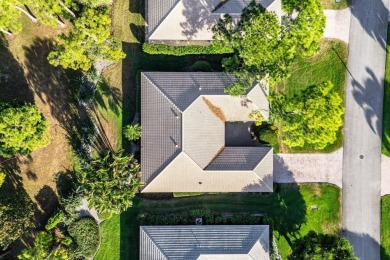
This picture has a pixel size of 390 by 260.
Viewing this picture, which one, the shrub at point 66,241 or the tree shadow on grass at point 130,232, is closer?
the shrub at point 66,241

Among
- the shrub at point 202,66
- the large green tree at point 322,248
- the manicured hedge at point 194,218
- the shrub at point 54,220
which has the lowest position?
the large green tree at point 322,248

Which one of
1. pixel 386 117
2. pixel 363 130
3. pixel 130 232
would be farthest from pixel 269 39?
pixel 130 232

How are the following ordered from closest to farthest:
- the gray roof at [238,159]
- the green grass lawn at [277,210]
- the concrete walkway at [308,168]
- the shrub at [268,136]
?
the gray roof at [238,159] → the shrub at [268,136] → the green grass lawn at [277,210] → the concrete walkway at [308,168]

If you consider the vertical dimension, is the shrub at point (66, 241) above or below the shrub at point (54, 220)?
below

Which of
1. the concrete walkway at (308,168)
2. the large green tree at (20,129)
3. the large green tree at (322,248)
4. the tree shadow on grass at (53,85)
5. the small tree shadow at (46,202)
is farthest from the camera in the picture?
the concrete walkway at (308,168)

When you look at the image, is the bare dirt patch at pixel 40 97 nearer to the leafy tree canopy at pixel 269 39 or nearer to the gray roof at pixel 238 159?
the gray roof at pixel 238 159

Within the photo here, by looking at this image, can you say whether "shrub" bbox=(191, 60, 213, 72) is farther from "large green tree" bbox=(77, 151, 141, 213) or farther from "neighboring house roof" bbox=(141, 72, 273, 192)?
"large green tree" bbox=(77, 151, 141, 213)

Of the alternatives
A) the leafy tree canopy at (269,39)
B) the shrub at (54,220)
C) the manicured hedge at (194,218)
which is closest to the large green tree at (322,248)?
the manicured hedge at (194,218)
